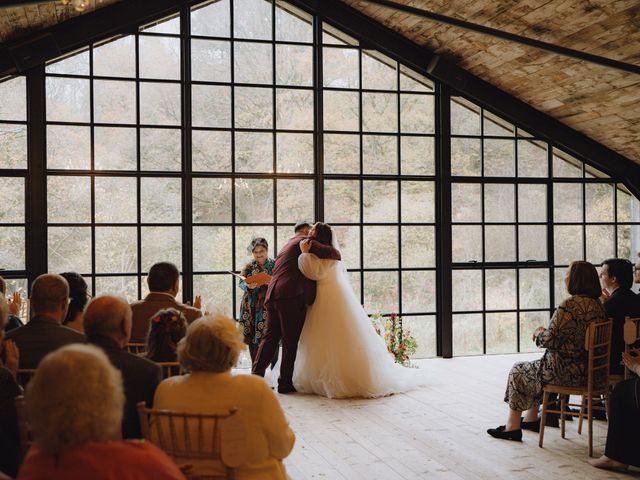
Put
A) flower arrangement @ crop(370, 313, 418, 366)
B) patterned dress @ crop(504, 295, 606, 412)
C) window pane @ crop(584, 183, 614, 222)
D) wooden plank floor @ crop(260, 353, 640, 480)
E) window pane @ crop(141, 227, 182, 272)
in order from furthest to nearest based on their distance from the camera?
window pane @ crop(584, 183, 614, 222) → flower arrangement @ crop(370, 313, 418, 366) → window pane @ crop(141, 227, 182, 272) → patterned dress @ crop(504, 295, 606, 412) → wooden plank floor @ crop(260, 353, 640, 480)

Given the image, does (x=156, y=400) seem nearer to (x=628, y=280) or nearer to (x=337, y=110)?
(x=628, y=280)

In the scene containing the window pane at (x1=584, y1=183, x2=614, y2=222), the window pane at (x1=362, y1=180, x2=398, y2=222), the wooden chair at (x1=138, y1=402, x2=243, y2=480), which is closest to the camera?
the wooden chair at (x1=138, y1=402, x2=243, y2=480)

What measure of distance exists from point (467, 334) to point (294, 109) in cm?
338

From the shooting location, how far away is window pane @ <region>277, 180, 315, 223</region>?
24.5 feet

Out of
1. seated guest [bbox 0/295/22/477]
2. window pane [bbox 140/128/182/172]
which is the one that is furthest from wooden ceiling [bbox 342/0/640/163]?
seated guest [bbox 0/295/22/477]

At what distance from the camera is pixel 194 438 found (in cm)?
222

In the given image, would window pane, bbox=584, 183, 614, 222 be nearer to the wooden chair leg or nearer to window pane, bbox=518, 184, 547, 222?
window pane, bbox=518, 184, 547, 222

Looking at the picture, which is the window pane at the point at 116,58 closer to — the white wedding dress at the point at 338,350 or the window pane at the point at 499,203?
the white wedding dress at the point at 338,350

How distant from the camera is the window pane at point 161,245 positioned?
705 cm

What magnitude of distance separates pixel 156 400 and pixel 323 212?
5369mm

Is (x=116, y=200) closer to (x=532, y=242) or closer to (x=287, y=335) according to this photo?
(x=287, y=335)

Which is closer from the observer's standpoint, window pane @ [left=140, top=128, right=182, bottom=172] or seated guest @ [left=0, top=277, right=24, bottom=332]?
seated guest @ [left=0, top=277, right=24, bottom=332]

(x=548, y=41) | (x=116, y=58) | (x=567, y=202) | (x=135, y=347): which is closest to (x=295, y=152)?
(x=116, y=58)

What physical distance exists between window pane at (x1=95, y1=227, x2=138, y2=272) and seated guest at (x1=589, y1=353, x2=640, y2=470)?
15.7 ft
